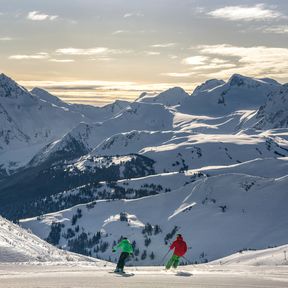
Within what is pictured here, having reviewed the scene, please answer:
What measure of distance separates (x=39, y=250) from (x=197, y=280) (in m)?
22.5

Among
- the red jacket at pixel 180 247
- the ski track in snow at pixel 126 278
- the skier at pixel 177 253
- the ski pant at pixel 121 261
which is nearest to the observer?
the ski track in snow at pixel 126 278

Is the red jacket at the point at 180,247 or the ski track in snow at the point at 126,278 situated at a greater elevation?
the ski track in snow at the point at 126,278

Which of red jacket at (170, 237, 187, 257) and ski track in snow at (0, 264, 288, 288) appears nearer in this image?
ski track in snow at (0, 264, 288, 288)

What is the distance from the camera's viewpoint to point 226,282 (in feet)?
93.5

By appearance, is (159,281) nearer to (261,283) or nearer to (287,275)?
(261,283)

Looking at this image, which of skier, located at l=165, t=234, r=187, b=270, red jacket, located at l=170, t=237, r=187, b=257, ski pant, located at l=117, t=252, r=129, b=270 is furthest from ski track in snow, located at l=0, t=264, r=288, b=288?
red jacket, located at l=170, t=237, r=187, b=257

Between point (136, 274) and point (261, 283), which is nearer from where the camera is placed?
point (261, 283)

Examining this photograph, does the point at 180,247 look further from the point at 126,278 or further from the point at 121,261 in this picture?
the point at 126,278

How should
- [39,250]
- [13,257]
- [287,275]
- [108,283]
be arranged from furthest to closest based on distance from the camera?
[39,250], [13,257], [287,275], [108,283]

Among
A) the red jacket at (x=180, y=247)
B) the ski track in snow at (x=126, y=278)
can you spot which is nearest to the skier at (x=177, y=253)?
the red jacket at (x=180, y=247)

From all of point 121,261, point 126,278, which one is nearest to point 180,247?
point 121,261

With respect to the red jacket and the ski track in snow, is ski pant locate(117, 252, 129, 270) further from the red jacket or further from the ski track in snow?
the red jacket

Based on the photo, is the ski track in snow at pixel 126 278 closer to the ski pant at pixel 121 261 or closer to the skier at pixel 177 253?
the ski pant at pixel 121 261

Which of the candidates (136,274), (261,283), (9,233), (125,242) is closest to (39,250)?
(9,233)
